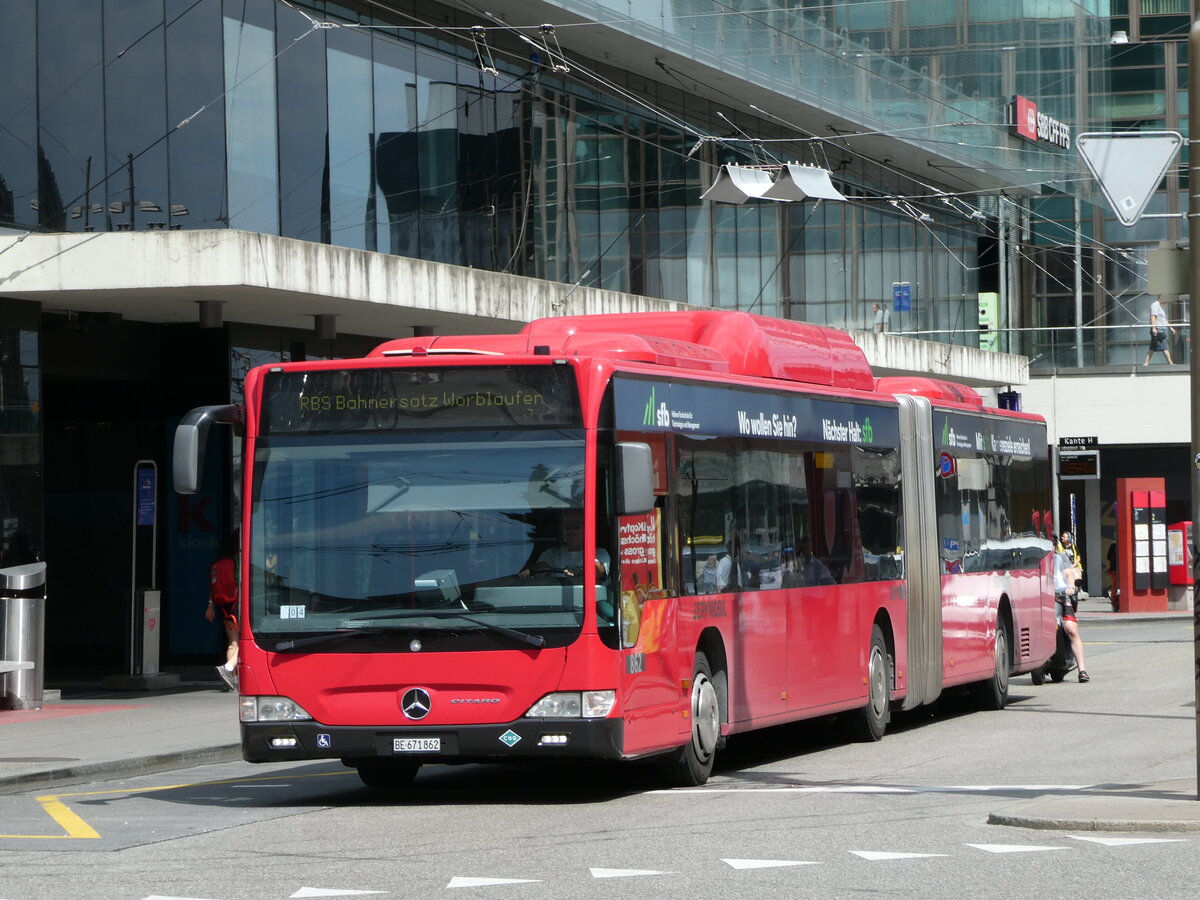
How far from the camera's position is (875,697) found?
1767cm

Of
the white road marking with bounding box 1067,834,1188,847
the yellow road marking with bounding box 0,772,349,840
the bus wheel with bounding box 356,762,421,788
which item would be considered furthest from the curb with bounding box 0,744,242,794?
the white road marking with bounding box 1067,834,1188,847

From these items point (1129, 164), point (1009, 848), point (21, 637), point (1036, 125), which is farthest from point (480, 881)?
point (1036, 125)

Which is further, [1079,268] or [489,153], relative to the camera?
[1079,268]

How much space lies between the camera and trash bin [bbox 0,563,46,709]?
21.8 meters

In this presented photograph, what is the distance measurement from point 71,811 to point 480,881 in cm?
501

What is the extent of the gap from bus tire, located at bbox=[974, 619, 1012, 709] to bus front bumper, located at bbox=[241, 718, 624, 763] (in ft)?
31.0

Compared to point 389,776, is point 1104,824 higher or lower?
higher

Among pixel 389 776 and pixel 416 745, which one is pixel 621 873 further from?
pixel 389 776

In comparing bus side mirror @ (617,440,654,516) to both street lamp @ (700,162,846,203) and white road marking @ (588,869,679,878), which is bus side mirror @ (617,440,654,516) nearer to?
white road marking @ (588,869,679,878)

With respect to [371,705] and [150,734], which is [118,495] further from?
[371,705]

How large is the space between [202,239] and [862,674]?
873 centimetres

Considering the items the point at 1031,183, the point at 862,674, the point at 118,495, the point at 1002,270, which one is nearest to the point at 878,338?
the point at 1031,183

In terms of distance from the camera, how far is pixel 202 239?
2152 centimetres

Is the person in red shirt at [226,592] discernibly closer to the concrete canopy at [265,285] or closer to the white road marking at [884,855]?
the concrete canopy at [265,285]
